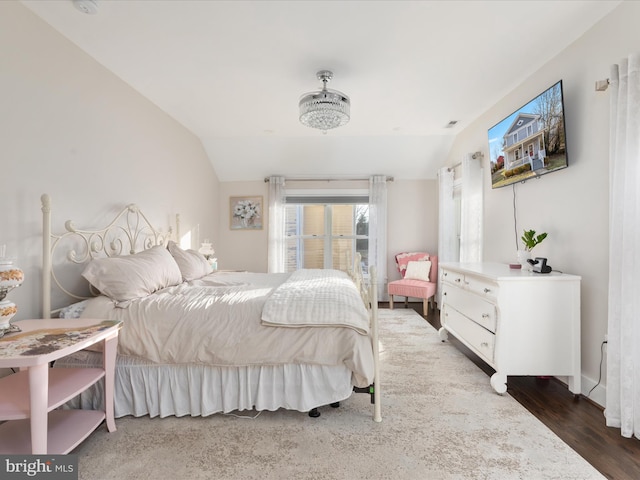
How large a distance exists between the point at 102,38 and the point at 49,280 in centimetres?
173

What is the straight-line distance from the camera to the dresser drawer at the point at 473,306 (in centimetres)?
246

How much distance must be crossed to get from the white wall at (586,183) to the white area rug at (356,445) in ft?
2.81

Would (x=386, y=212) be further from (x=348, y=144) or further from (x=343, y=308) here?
(x=343, y=308)

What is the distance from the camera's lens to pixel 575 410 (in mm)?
2137

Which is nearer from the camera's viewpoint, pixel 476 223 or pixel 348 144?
pixel 476 223

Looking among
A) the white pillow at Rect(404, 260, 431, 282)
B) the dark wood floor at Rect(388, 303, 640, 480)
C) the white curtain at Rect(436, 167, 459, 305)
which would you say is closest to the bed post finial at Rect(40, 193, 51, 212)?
the dark wood floor at Rect(388, 303, 640, 480)

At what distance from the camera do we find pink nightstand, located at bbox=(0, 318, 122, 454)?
1.34 meters

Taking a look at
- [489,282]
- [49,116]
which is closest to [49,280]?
[49,116]

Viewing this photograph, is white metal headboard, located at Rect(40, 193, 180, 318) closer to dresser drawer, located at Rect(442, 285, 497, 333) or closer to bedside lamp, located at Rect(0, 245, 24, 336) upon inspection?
bedside lamp, located at Rect(0, 245, 24, 336)

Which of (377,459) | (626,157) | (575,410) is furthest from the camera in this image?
(575,410)

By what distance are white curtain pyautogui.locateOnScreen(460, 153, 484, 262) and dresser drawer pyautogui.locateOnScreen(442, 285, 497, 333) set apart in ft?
2.60

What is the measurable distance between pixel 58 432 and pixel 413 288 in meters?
4.16

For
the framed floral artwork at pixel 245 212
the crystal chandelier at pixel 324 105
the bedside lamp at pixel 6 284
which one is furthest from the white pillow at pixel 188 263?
the framed floral artwork at pixel 245 212

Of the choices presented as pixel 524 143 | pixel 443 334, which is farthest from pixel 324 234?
pixel 524 143
